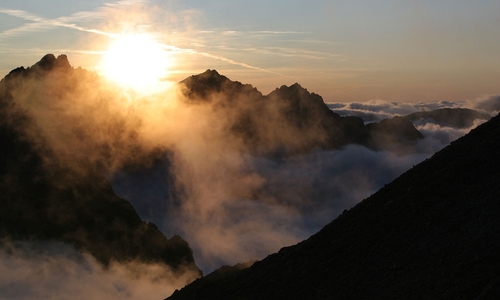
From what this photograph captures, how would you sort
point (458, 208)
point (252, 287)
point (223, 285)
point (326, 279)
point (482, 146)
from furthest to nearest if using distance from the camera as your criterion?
point (223, 285), point (252, 287), point (482, 146), point (326, 279), point (458, 208)

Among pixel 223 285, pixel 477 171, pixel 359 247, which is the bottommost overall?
pixel 223 285

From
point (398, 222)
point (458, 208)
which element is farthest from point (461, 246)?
point (398, 222)

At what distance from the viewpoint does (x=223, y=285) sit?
5275 cm

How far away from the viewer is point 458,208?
35.5 metres

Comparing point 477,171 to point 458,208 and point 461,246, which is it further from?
point 461,246

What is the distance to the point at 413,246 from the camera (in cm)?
3428

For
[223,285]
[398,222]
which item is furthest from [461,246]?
[223,285]

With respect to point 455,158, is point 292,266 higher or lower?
lower

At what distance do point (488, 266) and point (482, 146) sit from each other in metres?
18.1

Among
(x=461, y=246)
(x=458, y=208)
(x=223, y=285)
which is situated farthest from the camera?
(x=223, y=285)

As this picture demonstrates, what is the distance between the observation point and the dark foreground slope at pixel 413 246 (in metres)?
28.7

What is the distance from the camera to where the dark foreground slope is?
2869 cm

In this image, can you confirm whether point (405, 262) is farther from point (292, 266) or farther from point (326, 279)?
point (292, 266)

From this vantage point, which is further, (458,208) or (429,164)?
(429,164)
